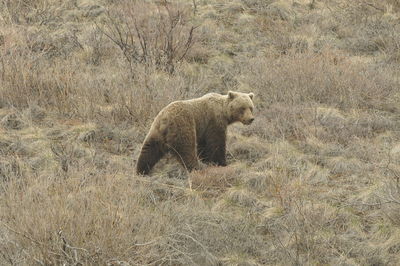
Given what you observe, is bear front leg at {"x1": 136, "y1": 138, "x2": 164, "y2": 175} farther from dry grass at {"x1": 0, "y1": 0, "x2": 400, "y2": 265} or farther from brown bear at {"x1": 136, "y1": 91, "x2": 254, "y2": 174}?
dry grass at {"x1": 0, "y1": 0, "x2": 400, "y2": 265}

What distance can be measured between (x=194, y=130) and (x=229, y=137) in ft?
5.06

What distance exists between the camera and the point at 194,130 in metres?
6.25

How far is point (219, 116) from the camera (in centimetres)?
668

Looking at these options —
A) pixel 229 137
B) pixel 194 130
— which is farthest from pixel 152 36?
pixel 194 130

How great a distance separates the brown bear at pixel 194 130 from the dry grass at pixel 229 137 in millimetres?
279

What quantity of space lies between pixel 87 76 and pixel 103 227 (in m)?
5.34

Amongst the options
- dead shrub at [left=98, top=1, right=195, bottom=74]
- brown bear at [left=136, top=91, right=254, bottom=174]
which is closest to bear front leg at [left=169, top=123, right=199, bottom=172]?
brown bear at [left=136, top=91, right=254, bottom=174]

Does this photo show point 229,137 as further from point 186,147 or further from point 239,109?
point 186,147

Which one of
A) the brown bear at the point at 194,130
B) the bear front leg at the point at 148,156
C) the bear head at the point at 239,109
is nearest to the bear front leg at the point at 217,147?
the brown bear at the point at 194,130

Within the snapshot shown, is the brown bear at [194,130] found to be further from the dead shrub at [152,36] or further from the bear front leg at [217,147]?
the dead shrub at [152,36]

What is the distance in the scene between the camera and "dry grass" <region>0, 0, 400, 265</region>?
4.34m

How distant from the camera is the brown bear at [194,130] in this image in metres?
6.11

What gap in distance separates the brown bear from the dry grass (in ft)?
0.91

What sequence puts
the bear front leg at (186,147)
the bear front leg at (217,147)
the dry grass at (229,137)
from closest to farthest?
the dry grass at (229,137)
the bear front leg at (186,147)
the bear front leg at (217,147)
